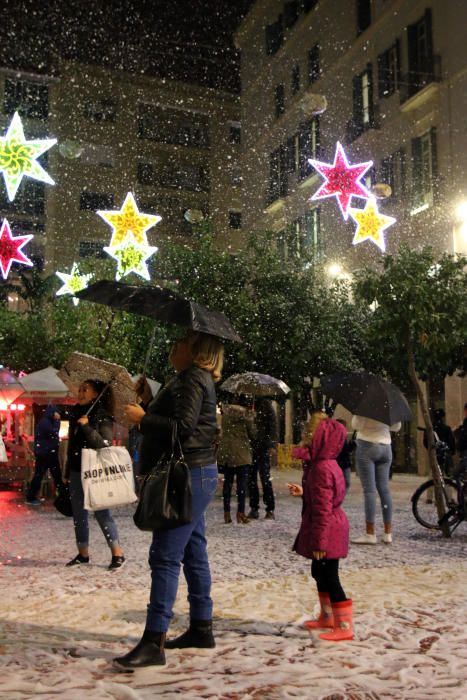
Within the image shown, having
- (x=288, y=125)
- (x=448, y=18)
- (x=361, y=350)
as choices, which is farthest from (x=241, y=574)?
(x=288, y=125)

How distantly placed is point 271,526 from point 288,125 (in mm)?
23886

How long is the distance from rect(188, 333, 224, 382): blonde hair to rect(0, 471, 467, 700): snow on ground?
5.30ft

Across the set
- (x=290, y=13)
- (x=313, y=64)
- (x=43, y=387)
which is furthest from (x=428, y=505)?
(x=290, y=13)

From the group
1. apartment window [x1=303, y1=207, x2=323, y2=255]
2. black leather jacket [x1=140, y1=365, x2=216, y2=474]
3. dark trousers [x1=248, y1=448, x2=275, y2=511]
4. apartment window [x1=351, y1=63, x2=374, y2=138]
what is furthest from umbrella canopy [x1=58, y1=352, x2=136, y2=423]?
apartment window [x1=303, y1=207, x2=323, y2=255]

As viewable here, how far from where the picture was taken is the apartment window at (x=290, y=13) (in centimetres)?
3209

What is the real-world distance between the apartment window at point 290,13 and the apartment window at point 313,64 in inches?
101

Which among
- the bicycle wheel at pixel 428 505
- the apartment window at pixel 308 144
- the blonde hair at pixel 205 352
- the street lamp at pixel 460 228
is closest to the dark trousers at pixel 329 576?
the blonde hair at pixel 205 352

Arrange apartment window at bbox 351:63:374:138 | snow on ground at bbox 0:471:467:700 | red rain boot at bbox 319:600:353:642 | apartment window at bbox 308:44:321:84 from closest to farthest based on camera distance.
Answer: snow on ground at bbox 0:471:467:700 < red rain boot at bbox 319:600:353:642 < apartment window at bbox 351:63:374:138 < apartment window at bbox 308:44:321:84

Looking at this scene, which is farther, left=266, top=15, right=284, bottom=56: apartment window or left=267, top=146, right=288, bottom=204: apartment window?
left=266, top=15, right=284, bottom=56: apartment window

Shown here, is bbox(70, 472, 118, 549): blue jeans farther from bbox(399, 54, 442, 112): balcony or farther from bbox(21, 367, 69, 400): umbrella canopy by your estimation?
bbox(399, 54, 442, 112): balcony

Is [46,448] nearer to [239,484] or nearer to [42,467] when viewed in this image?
[42,467]

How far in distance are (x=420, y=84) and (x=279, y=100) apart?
11505 mm

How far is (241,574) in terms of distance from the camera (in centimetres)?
694

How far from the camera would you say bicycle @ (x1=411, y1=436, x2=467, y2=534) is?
9.40 metres
